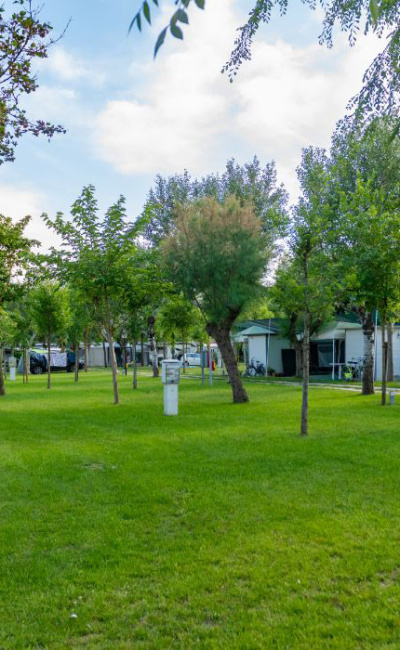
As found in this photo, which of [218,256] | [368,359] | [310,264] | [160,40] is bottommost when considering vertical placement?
[368,359]

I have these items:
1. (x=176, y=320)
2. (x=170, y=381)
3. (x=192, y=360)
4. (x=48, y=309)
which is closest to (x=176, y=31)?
(x=170, y=381)

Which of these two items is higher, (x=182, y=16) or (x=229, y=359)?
Result: (x=182, y=16)

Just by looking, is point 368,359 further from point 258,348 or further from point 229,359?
point 258,348

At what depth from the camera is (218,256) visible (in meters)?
14.0

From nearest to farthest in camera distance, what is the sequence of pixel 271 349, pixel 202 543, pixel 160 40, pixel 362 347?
1. pixel 160 40
2. pixel 202 543
3. pixel 362 347
4. pixel 271 349

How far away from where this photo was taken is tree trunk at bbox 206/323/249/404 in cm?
1491

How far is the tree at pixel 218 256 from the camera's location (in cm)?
1420

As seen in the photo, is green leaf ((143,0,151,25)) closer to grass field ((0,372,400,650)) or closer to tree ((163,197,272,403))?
grass field ((0,372,400,650))

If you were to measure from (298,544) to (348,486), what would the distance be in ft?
5.90

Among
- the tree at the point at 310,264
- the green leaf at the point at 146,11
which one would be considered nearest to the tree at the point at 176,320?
the tree at the point at 310,264

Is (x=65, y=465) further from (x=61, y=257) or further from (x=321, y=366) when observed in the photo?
(x=321, y=366)

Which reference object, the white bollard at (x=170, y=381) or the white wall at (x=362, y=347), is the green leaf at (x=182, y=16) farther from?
the white wall at (x=362, y=347)

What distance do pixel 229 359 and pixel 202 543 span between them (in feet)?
36.8

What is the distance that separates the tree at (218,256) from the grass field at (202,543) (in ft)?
21.1
